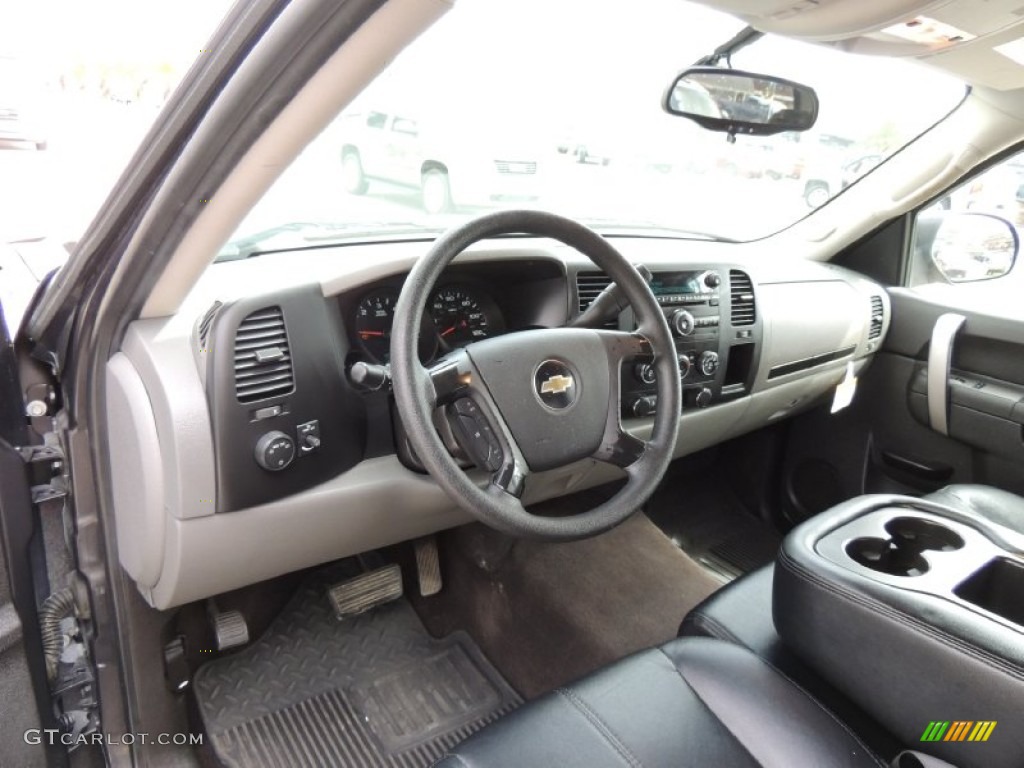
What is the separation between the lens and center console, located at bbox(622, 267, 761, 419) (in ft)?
6.43

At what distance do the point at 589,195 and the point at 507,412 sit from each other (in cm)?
181

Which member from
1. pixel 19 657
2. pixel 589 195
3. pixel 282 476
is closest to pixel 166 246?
pixel 282 476

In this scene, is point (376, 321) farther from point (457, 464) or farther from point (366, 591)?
point (366, 591)

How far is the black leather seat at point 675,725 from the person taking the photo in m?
1.24

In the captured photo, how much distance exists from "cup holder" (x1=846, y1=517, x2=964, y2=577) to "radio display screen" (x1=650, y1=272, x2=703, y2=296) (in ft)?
2.71

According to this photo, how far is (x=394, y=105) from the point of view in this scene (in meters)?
2.70

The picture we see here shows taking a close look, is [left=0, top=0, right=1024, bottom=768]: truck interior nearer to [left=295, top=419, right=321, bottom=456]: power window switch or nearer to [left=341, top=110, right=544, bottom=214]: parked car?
[left=295, top=419, right=321, bottom=456]: power window switch

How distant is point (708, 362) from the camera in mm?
2152

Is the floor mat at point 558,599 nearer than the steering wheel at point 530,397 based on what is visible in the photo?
No

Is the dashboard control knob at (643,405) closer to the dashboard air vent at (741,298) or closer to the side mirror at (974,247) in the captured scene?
the dashboard air vent at (741,298)

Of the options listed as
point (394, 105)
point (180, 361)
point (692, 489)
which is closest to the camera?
point (180, 361)

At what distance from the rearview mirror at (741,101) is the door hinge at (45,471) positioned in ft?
5.82

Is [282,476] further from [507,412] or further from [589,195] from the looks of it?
[589,195]

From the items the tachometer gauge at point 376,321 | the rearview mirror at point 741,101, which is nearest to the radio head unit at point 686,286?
the rearview mirror at point 741,101
